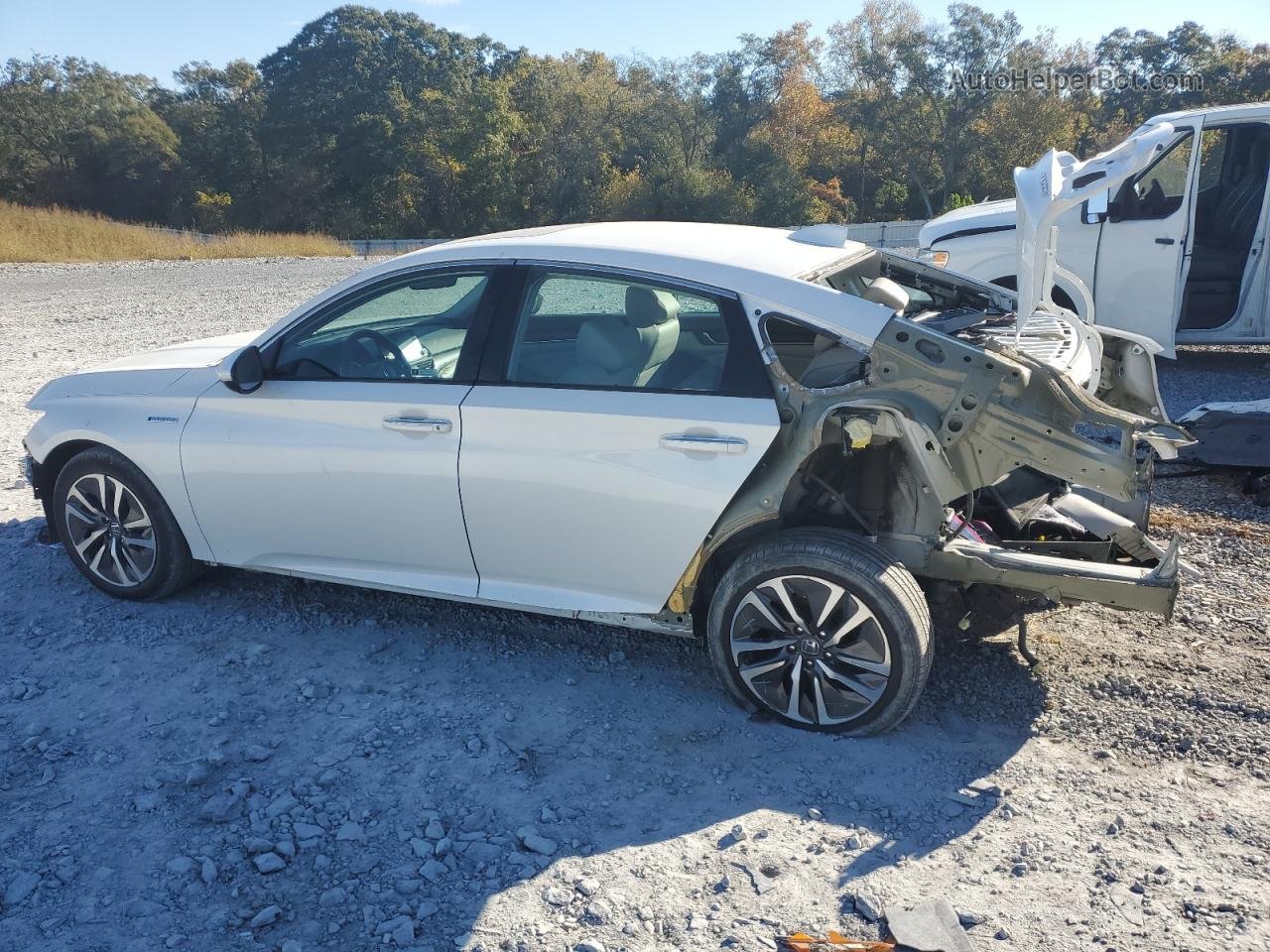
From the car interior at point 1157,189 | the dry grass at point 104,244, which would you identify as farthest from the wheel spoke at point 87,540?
the dry grass at point 104,244

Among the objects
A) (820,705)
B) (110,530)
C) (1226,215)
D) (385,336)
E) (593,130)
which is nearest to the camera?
(820,705)

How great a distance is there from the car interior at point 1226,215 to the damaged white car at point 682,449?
5203 mm

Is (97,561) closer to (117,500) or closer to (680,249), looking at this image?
(117,500)

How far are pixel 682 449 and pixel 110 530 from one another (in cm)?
297

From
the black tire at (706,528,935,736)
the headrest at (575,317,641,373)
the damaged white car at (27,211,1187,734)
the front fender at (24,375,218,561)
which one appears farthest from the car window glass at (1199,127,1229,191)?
the front fender at (24,375,218,561)

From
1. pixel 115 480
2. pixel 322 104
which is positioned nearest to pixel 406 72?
pixel 322 104

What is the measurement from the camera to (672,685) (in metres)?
4.15

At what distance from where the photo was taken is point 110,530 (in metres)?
4.88

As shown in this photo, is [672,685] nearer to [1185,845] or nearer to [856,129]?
[1185,845]

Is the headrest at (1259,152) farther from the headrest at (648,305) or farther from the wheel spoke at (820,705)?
the wheel spoke at (820,705)

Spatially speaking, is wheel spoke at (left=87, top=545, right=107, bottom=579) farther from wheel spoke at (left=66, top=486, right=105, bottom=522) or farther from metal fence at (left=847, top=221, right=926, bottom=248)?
metal fence at (left=847, top=221, right=926, bottom=248)

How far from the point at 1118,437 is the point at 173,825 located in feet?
11.2

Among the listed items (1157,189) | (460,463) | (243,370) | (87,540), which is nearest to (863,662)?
(460,463)

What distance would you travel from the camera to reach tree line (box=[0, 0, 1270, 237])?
44250 millimetres
